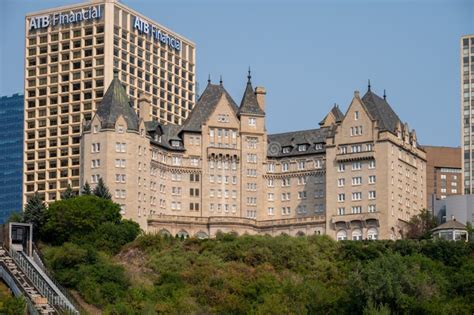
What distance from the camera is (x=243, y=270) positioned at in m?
172

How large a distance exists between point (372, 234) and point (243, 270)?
29.9 metres

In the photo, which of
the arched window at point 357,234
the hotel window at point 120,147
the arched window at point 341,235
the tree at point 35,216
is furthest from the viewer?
the arched window at point 341,235

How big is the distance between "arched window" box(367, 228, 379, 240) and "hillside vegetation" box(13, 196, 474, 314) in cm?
1490

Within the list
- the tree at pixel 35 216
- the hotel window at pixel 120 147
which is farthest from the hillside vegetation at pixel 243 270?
the hotel window at pixel 120 147

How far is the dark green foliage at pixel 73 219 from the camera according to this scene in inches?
7141

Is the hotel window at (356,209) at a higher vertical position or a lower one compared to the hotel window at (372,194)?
lower

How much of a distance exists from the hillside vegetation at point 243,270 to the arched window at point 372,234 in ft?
48.9

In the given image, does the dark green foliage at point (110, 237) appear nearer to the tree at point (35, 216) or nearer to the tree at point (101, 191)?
the tree at point (35, 216)

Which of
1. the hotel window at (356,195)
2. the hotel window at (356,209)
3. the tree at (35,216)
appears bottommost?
the tree at (35,216)

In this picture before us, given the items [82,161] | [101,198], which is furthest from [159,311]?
[82,161]

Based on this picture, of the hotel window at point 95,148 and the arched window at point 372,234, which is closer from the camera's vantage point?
the arched window at point 372,234

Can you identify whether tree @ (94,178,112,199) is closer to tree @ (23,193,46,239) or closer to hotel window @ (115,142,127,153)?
hotel window @ (115,142,127,153)

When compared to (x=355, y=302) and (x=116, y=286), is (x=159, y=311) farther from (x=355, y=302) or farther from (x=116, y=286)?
(x=355, y=302)

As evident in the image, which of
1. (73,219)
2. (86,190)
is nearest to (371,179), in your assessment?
(86,190)
